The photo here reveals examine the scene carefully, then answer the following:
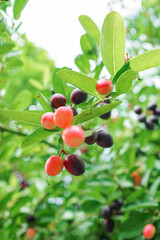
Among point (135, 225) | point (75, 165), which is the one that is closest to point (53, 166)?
point (75, 165)

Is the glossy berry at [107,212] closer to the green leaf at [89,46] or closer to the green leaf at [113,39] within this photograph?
the green leaf at [89,46]

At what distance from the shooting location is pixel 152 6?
3.87 m

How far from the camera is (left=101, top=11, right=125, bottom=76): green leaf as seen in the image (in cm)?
92

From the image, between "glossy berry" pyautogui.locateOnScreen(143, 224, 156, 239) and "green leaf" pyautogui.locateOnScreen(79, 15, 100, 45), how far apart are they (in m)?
1.11

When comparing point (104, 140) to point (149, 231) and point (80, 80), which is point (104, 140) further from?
point (149, 231)

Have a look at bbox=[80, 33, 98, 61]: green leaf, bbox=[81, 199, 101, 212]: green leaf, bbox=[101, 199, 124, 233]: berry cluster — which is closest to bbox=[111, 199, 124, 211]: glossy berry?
bbox=[101, 199, 124, 233]: berry cluster

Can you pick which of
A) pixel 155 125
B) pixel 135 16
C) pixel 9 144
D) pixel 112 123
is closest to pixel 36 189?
pixel 9 144

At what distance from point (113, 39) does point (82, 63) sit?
429 millimetres

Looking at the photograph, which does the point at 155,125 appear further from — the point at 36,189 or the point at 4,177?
the point at 4,177

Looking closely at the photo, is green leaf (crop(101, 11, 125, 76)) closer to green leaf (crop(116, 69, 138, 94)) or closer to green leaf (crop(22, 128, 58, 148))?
green leaf (crop(116, 69, 138, 94))

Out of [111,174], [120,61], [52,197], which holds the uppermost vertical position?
[120,61]

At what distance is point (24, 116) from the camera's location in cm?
82

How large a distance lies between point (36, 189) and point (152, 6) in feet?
10.9

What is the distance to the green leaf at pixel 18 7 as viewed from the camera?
125 cm
